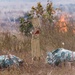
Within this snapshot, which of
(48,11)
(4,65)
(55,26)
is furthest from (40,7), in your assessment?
(4,65)

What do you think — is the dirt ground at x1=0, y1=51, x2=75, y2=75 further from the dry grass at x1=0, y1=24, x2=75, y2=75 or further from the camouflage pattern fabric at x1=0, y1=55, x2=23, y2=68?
the camouflage pattern fabric at x1=0, y1=55, x2=23, y2=68

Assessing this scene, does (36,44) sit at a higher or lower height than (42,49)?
higher

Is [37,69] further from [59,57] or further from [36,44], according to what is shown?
[36,44]

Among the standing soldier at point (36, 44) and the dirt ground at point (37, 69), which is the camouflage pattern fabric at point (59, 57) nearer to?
the dirt ground at point (37, 69)

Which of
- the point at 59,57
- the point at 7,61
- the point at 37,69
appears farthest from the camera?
the point at 59,57

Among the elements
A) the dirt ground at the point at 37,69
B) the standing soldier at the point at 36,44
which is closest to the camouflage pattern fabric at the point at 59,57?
the dirt ground at the point at 37,69

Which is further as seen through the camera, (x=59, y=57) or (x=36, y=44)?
(x=36, y=44)

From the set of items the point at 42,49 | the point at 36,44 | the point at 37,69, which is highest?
the point at 36,44

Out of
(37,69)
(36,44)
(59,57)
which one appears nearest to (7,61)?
(37,69)

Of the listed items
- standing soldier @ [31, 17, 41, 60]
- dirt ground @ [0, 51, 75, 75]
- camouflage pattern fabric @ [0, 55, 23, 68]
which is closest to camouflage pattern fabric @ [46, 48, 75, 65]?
dirt ground @ [0, 51, 75, 75]

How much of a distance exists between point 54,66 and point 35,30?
1038 millimetres

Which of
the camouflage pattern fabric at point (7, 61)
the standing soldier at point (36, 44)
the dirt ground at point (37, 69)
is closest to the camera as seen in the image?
the dirt ground at point (37, 69)

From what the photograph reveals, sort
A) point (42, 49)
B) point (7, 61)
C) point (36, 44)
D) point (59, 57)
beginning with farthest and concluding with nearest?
point (42, 49)
point (36, 44)
point (59, 57)
point (7, 61)

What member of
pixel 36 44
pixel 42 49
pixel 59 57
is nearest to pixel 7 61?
pixel 36 44
